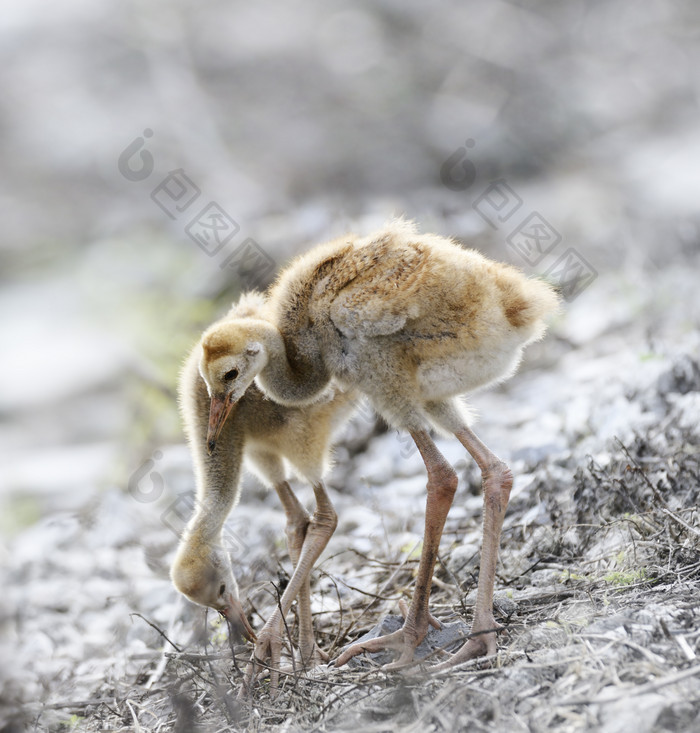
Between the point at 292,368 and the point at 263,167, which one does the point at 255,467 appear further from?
the point at 263,167

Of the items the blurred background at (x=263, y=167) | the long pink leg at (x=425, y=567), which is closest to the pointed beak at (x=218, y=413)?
the long pink leg at (x=425, y=567)

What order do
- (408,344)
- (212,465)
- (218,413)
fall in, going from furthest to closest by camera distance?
1. (212,465)
2. (218,413)
3. (408,344)

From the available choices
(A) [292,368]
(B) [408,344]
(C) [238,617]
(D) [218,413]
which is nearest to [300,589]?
(C) [238,617]

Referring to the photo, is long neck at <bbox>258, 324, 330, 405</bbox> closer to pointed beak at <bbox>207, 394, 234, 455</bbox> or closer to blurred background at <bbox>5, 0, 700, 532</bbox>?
pointed beak at <bbox>207, 394, 234, 455</bbox>

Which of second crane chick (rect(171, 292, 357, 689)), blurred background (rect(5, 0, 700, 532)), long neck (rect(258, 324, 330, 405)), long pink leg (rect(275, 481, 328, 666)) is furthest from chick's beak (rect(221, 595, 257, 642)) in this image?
blurred background (rect(5, 0, 700, 532))

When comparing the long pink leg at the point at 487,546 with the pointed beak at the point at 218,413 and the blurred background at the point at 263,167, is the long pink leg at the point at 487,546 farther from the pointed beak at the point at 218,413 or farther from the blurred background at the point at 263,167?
the blurred background at the point at 263,167

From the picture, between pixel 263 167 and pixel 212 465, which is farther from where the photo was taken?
pixel 263 167
